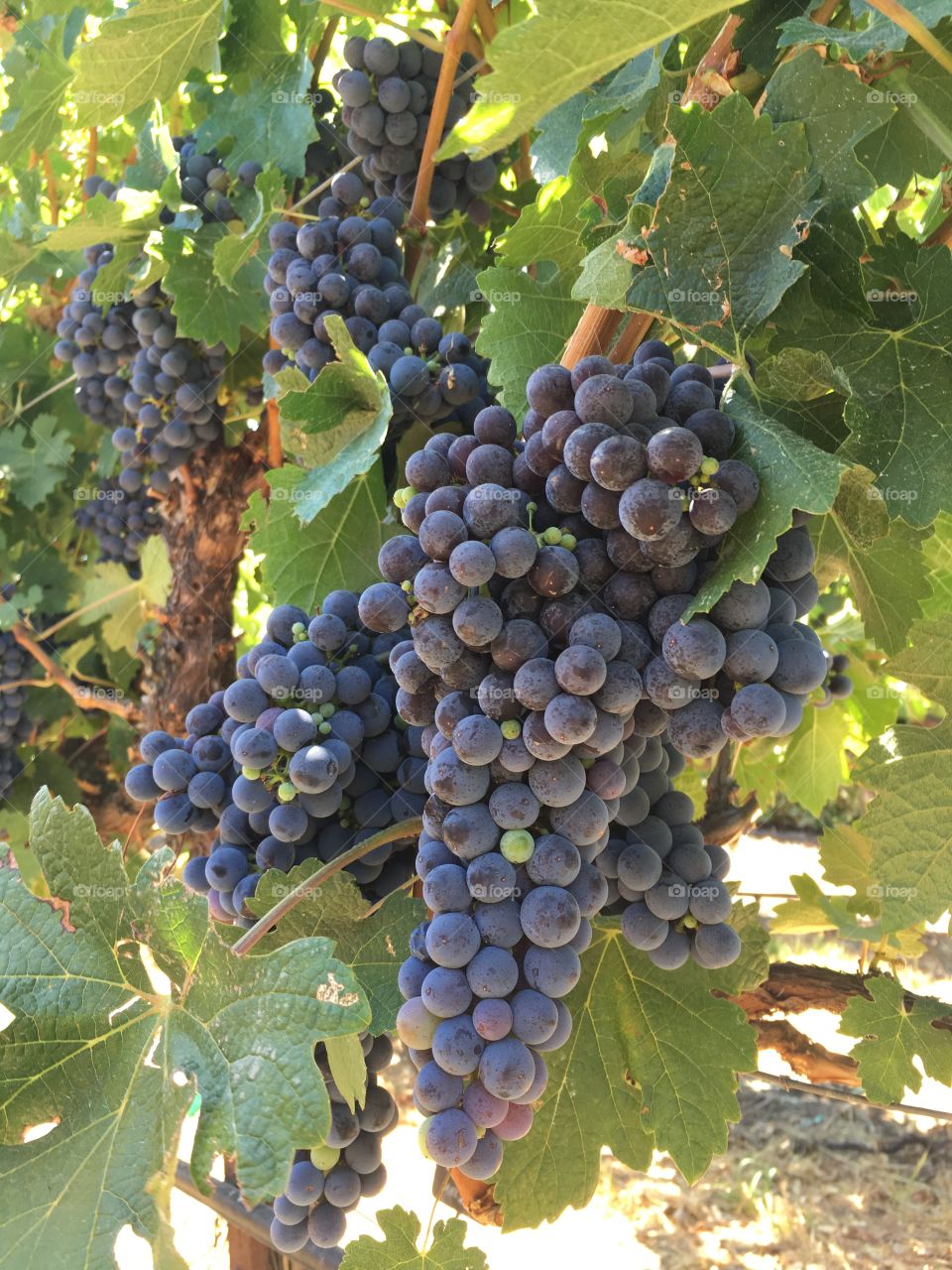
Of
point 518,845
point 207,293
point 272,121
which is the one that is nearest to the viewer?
point 518,845

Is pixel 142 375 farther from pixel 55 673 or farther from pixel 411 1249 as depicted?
pixel 411 1249

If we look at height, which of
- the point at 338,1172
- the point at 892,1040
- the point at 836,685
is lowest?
the point at 836,685

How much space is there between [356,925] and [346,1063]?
0.54ft

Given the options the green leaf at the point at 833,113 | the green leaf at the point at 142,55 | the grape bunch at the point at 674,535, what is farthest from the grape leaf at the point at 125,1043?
the green leaf at the point at 142,55

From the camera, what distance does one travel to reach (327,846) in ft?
4.48

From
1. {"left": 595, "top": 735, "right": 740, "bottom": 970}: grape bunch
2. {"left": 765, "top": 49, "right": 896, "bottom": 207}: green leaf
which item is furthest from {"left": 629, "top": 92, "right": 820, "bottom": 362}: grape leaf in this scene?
{"left": 595, "top": 735, "right": 740, "bottom": 970}: grape bunch

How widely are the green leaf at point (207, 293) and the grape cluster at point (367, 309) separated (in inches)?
13.3

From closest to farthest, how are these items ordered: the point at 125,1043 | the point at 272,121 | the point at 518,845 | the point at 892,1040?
the point at 518,845
the point at 125,1043
the point at 892,1040
the point at 272,121

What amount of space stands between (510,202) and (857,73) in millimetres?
1078

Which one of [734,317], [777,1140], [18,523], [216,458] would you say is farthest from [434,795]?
[777,1140]

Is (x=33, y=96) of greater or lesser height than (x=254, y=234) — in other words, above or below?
above

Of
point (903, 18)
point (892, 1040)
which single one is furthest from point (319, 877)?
point (903, 18)

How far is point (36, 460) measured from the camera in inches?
127

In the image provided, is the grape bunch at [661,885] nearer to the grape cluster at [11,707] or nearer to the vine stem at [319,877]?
the vine stem at [319,877]
